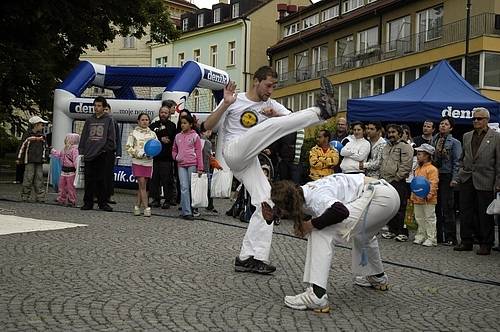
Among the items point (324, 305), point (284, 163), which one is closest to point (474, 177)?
point (284, 163)

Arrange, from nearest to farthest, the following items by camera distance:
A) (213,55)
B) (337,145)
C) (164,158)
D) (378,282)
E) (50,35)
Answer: (378,282) < (337,145) < (164,158) < (50,35) < (213,55)

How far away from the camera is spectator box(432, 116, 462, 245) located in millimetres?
10477

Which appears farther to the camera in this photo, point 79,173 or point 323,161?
point 79,173

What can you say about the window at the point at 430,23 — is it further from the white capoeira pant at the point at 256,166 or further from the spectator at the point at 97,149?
the white capoeira pant at the point at 256,166

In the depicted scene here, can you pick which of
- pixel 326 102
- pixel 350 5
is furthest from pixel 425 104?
pixel 350 5

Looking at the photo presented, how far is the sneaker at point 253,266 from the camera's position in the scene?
22.9ft

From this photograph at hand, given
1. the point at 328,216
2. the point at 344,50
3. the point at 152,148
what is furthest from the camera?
the point at 344,50

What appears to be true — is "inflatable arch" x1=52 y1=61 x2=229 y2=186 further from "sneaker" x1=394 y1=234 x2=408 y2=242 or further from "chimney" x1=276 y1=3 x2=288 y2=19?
"chimney" x1=276 y1=3 x2=288 y2=19

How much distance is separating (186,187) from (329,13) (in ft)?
134

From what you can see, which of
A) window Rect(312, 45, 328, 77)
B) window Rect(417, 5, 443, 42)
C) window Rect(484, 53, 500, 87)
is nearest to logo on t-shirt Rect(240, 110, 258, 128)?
window Rect(484, 53, 500, 87)

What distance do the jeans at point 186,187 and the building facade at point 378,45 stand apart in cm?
2511

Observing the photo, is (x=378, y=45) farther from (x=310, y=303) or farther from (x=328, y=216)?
(x=310, y=303)

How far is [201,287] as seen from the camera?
6270 millimetres

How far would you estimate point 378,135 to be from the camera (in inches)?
451
